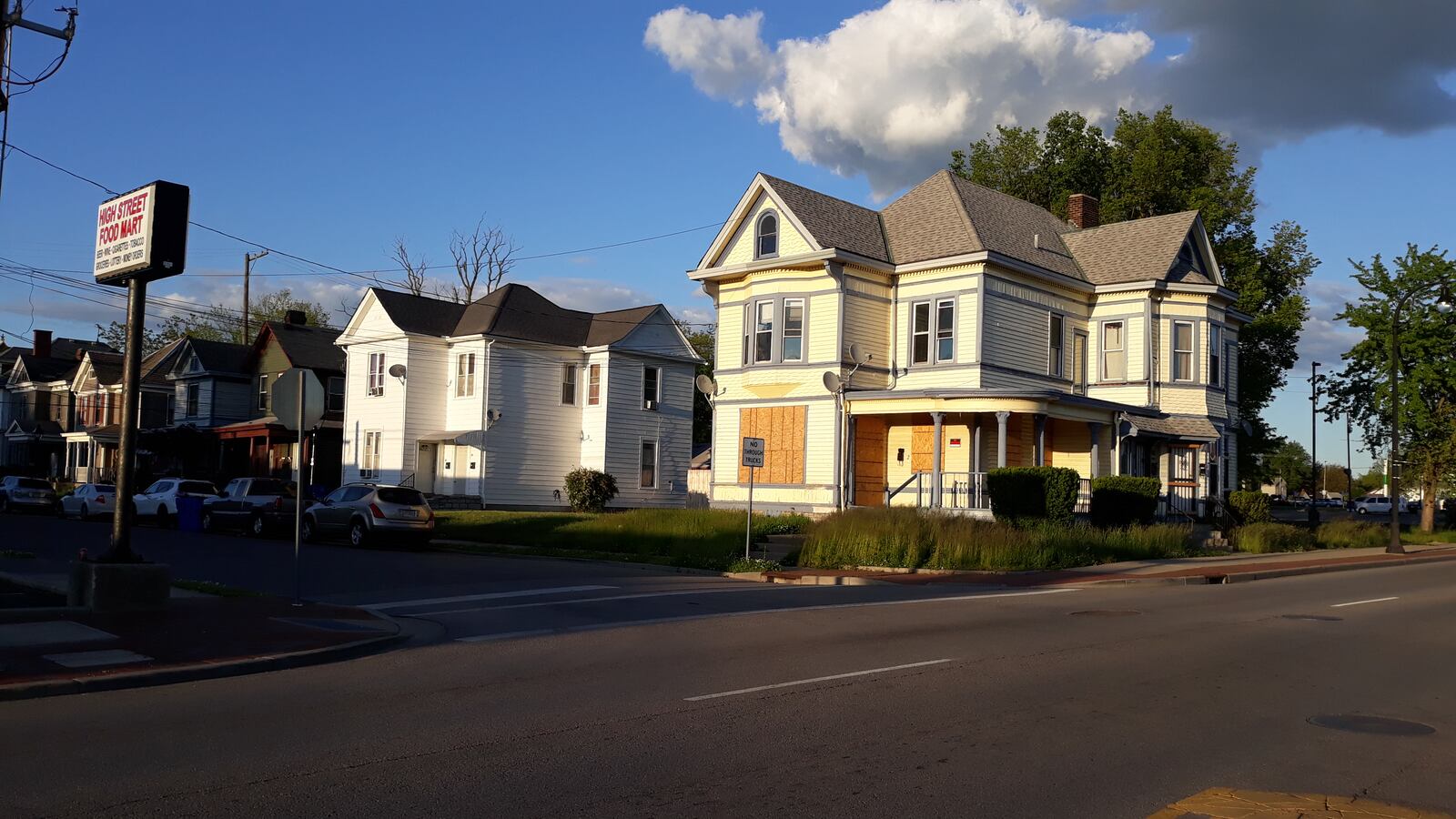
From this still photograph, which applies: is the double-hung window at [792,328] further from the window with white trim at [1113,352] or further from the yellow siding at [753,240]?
A: the window with white trim at [1113,352]

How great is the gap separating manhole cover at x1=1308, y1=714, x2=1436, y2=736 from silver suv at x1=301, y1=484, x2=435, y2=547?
23.8 meters

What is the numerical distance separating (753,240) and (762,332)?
8.39ft

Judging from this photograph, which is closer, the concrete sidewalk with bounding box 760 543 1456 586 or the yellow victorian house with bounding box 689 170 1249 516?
the concrete sidewalk with bounding box 760 543 1456 586

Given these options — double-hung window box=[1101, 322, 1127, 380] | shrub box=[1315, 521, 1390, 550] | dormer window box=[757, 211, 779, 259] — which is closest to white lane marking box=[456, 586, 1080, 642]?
dormer window box=[757, 211, 779, 259]

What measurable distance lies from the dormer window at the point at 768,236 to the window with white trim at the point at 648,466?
1563cm

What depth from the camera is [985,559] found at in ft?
80.6

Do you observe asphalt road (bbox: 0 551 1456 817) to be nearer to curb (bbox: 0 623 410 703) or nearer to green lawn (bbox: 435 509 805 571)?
curb (bbox: 0 623 410 703)

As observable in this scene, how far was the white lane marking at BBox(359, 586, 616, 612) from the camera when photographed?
674 inches

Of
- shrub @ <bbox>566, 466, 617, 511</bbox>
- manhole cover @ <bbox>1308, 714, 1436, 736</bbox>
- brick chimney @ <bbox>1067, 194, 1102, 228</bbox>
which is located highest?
brick chimney @ <bbox>1067, 194, 1102, 228</bbox>

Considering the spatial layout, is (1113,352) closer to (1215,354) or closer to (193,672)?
(1215,354)

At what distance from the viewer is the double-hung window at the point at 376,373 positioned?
4588cm

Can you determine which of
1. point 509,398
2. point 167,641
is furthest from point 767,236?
point 167,641

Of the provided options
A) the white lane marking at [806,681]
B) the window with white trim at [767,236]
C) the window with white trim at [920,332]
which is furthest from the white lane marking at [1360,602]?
the window with white trim at [767,236]

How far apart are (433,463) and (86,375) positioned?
34.4 meters
